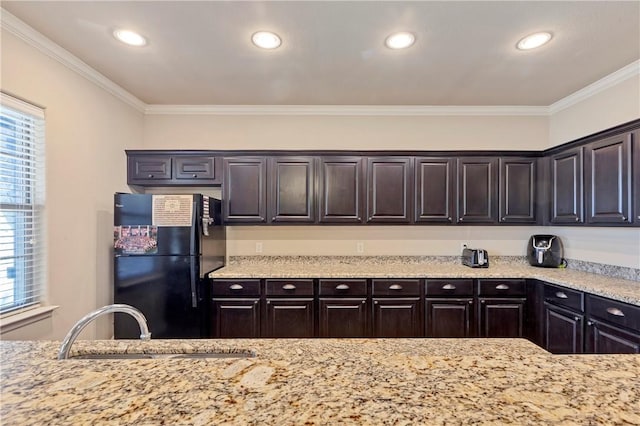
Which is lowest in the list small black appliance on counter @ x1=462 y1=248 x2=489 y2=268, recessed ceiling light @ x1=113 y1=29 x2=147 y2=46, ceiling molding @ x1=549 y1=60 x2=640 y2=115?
small black appliance on counter @ x1=462 y1=248 x2=489 y2=268

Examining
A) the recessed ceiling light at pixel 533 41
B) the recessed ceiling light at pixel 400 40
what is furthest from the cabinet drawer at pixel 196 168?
the recessed ceiling light at pixel 533 41

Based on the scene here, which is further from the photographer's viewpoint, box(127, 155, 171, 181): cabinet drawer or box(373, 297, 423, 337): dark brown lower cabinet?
box(127, 155, 171, 181): cabinet drawer

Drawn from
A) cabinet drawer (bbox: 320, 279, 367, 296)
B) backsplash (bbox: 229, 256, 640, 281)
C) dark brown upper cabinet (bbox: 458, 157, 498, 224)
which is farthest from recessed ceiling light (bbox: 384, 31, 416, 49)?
backsplash (bbox: 229, 256, 640, 281)

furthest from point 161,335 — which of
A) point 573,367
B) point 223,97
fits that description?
point 573,367

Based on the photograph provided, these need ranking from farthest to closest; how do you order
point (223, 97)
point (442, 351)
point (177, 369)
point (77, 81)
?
point (223, 97) → point (77, 81) → point (442, 351) → point (177, 369)

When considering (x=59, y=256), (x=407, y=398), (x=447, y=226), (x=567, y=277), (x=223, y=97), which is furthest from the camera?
(x=447, y=226)

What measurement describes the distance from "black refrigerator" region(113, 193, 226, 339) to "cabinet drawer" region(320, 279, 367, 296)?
3.82ft

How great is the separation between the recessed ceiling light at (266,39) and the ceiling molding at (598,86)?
9.66ft

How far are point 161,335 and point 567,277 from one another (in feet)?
12.1

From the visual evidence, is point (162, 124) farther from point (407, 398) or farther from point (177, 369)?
point (407, 398)

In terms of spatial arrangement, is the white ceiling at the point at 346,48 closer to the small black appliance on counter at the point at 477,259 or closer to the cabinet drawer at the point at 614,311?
the small black appliance on counter at the point at 477,259

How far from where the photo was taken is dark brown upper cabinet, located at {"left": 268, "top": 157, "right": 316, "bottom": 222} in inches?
122

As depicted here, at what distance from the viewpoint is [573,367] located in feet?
2.68

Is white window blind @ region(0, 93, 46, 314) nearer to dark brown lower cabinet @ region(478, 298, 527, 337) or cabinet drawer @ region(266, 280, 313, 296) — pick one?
cabinet drawer @ region(266, 280, 313, 296)
